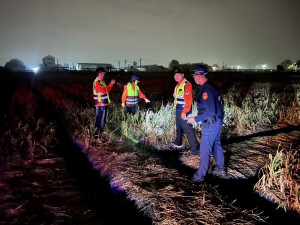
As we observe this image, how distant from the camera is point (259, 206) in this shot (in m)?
3.36

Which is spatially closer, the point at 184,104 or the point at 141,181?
the point at 141,181

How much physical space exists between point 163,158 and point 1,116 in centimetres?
632

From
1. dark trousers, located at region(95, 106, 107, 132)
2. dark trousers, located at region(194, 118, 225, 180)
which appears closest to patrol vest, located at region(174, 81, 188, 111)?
dark trousers, located at region(194, 118, 225, 180)

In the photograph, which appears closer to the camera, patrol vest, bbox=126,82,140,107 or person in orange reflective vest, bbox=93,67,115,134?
person in orange reflective vest, bbox=93,67,115,134

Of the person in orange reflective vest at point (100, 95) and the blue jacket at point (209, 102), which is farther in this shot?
the person in orange reflective vest at point (100, 95)

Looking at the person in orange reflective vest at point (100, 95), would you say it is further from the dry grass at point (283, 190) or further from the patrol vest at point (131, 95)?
the dry grass at point (283, 190)

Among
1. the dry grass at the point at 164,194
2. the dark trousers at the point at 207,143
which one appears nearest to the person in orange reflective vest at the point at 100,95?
the dry grass at the point at 164,194

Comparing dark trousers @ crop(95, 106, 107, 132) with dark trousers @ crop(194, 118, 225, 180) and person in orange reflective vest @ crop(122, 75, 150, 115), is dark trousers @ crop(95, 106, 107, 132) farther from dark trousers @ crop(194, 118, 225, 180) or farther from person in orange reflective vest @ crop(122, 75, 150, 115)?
dark trousers @ crop(194, 118, 225, 180)

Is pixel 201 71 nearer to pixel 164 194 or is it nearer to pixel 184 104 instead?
pixel 184 104

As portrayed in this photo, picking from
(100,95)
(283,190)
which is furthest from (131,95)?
(283,190)

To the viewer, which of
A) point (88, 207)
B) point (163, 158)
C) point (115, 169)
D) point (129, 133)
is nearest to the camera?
point (88, 207)

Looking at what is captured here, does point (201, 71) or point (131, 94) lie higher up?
point (201, 71)

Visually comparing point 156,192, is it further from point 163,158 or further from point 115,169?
point 163,158

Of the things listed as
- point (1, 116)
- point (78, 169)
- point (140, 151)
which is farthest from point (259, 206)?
point (1, 116)
